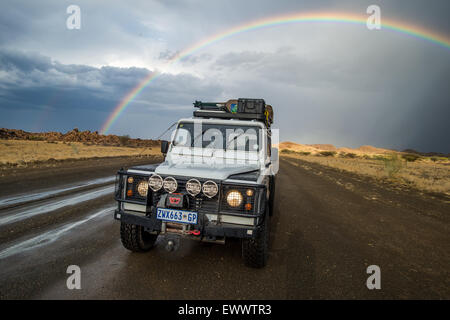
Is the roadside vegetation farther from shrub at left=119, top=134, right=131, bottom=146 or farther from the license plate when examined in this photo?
shrub at left=119, top=134, right=131, bottom=146

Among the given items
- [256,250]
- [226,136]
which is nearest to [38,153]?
[226,136]

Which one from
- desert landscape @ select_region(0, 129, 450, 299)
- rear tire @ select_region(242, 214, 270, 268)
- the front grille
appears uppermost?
the front grille

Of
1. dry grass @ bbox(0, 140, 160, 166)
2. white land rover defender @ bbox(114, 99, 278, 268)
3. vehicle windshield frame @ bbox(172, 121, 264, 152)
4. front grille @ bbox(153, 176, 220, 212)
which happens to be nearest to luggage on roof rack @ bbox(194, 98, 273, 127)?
vehicle windshield frame @ bbox(172, 121, 264, 152)

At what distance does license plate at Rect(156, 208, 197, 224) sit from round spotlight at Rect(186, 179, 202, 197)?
256 mm

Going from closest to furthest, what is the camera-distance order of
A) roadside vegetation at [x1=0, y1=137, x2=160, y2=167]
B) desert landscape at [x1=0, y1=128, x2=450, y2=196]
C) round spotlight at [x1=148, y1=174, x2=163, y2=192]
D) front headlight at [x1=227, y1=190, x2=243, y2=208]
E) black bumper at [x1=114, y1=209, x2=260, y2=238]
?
black bumper at [x1=114, y1=209, x2=260, y2=238], front headlight at [x1=227, y1=190, x2=243, y2=208], round spotlight at [x1=148, y1=174, x2=163, y2=192], desert landscape at [x1=0, y1=128, x2=450, y2=196], roadside vegetation at [x1=0, y1=137, x2=160, y2=167]

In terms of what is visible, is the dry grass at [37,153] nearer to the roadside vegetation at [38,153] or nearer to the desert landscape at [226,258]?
the roadside vegetation at [38,153]

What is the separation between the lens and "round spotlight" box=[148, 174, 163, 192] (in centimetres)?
338

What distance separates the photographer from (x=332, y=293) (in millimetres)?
3047

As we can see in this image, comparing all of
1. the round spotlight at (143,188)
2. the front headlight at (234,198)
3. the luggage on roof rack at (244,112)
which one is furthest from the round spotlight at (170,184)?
the luggage on roof rack at (244,112)

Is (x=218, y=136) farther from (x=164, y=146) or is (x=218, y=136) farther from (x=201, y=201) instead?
(x=201, y=201)

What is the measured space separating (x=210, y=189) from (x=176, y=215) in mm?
546

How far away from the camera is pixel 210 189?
3.25 m
